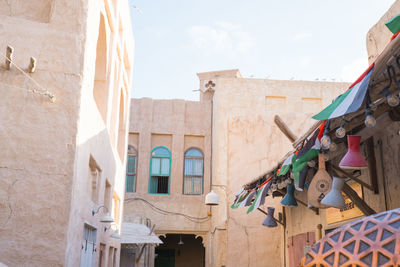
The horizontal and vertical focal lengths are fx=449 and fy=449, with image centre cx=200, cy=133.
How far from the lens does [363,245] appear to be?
2.93 feet

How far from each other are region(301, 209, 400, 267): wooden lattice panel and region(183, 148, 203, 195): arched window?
1707 cm

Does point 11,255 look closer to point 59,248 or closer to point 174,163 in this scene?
point 59,248

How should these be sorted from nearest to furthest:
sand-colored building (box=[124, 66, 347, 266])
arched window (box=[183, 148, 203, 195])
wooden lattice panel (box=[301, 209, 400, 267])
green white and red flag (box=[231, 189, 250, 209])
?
wooden lattice panel (box=[301, 209, 400, 267]), green white and red flag (box=[231, 189, 250, 209]), sand-colored building (box=[124, 66, 347, 266]), arched window (box=[183, 148, 203, 195])

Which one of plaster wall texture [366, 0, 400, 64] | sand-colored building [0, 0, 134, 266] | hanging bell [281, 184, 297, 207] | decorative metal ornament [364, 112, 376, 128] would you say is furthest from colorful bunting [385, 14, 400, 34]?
sand-colored building [0, 0, 134, 266]

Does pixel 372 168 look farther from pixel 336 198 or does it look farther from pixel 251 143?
pixel 251 143

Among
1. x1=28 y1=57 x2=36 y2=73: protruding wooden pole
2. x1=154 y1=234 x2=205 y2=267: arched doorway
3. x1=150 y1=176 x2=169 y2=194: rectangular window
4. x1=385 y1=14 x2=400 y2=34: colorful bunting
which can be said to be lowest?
x1=154 y1=234 x2=205 y2=267: arched doorway

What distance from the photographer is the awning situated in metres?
14.8

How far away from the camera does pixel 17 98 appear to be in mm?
6840

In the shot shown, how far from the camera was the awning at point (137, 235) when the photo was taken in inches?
583

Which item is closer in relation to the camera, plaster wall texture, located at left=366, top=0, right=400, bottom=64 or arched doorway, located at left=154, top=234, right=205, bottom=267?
plaster wall texture, located at left=366, top=0, right=400, bottom=64

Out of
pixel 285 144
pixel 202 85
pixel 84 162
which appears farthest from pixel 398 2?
pixel 202 85

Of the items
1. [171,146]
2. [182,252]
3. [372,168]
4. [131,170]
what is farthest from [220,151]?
[372,168]

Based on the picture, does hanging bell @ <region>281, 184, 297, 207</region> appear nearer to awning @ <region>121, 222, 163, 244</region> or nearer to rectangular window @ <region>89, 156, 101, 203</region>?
rectangular window @ <region>89, 156, 101, 203</region>

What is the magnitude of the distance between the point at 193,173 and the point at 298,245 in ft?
25.5
